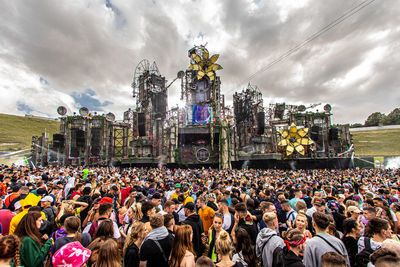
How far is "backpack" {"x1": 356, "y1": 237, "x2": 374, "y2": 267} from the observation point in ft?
10.3

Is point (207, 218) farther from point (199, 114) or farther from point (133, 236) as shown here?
point (199, 114)

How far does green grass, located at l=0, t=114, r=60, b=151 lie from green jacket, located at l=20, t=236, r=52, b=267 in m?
89.1

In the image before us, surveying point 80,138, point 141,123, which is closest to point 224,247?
point 141,123

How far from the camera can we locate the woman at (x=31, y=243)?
318cm

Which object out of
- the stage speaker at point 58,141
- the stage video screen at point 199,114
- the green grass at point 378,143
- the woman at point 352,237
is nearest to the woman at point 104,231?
the woman at point 352,237

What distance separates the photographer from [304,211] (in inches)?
202

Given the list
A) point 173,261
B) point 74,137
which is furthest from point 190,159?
point 173,261

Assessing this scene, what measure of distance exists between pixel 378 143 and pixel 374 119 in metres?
30.2

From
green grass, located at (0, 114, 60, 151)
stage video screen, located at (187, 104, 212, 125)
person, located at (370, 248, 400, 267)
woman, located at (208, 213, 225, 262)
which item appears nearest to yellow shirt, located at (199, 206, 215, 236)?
woman, located at (208, 213, 225, 262)

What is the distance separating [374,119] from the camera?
93.8 meters

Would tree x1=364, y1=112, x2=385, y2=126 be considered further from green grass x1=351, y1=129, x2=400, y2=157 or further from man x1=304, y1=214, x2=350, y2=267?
man x1=304, y1=214, x2=350, y2=267

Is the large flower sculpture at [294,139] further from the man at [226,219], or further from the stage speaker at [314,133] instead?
the man at [226,219]

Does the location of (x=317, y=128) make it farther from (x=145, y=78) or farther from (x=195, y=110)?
(x=145, y=78)

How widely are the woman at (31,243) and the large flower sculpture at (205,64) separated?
38.8 m
